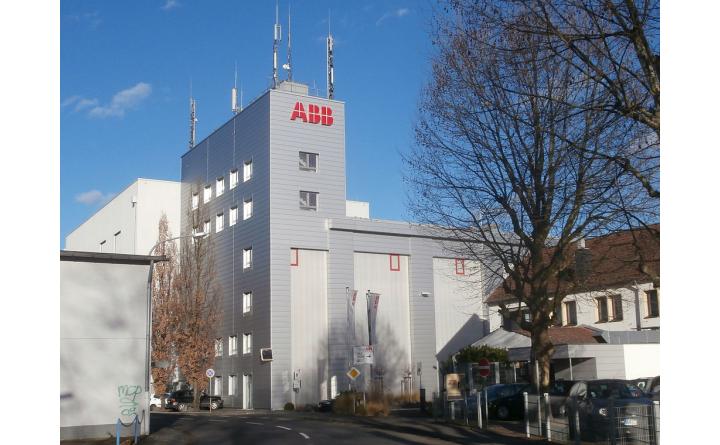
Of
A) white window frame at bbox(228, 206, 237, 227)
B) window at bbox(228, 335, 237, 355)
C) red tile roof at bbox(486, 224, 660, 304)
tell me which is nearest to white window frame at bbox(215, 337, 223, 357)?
window at bbox(228, 335, 237, 355)

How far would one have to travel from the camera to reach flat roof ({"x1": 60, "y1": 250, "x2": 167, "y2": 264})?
78.5 ft

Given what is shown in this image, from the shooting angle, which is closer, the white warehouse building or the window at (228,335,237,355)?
the white warehouse building

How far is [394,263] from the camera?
2213 inches

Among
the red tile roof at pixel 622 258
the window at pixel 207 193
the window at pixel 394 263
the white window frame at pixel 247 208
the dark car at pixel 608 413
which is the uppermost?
the window at pixel 207 193

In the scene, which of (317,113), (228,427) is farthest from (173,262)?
(228,427)

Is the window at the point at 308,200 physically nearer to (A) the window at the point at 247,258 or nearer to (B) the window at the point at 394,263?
(A) the window at the point at 247,258

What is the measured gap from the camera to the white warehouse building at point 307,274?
5072 centimetres

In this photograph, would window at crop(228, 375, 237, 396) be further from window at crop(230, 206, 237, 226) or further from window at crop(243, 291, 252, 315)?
window at crop(230, 206, 237, 226)

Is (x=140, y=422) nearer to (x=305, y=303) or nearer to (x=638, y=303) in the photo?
(x=305, y=303)

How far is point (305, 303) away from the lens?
51.8 metres

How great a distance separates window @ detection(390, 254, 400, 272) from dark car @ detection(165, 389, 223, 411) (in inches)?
Result: 602

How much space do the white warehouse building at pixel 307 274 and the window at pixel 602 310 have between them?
8611 mm

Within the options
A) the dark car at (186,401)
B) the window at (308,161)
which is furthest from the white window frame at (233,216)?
Answer: the dark car at (186,401)

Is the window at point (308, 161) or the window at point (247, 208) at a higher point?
the window at point (308, 161)
